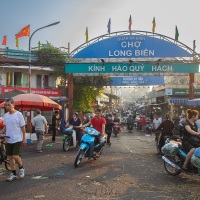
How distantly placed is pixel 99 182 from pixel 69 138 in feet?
23.2

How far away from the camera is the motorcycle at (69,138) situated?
1391 centimetres

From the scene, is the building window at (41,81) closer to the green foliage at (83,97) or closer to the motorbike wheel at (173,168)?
the green foliage at (83,97)

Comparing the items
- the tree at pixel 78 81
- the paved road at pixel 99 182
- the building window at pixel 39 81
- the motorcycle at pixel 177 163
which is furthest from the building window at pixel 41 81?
the motorcycle at pixel 177 163

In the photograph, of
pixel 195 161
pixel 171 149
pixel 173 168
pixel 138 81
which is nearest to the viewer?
pixel 195 161

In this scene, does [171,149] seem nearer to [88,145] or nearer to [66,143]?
[88,145]

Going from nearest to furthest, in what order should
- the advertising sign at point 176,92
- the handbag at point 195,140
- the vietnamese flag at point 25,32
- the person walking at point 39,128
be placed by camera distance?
1. the handbag at point 195,140
2. the person walking at point 39,128
3. the vietnamese flag at point 25,32
4. the advertising sign at point 176,92

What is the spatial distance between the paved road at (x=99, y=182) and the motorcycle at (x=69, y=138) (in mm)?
3433

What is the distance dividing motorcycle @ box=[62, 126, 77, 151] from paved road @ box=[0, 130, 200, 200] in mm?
3433

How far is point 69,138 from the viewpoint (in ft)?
47.0

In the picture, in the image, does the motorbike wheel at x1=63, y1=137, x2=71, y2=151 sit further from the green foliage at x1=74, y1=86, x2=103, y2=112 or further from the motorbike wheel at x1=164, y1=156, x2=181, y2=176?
the green foliage at x1=74, y1=86, x2=103, y2=112

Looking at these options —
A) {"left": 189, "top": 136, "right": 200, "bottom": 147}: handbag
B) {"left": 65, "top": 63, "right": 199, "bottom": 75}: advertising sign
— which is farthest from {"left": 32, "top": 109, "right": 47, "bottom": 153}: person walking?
{"left": 65, "top": 63, "right": 199, "bottom": 75}: advertising sign

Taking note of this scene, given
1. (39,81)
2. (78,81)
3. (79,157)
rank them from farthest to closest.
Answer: (39,81), (78,81), (79,157)

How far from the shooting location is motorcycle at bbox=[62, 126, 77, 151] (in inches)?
548

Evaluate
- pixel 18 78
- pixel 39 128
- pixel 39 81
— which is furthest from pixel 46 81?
pixel 39 128
